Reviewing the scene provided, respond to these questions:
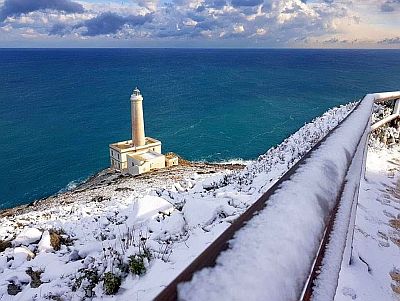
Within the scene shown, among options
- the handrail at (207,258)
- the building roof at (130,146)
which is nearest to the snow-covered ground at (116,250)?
the handrail at (207,258)

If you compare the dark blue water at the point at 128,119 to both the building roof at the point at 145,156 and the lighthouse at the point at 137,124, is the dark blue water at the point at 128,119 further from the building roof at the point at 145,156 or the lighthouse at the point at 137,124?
the building roof at the point at 145,156

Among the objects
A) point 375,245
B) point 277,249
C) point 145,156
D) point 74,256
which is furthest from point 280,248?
point 145,156

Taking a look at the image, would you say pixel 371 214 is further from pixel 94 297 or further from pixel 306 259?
pixel 306 259

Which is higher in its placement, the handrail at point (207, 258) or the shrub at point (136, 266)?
the handrail at point (207, 258)

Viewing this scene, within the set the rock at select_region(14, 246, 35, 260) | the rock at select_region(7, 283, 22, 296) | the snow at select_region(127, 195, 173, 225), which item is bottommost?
the rock at select_region(14, 246, 35, 260)

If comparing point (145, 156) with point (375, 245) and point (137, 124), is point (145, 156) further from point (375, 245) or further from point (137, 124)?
point (375, 245)

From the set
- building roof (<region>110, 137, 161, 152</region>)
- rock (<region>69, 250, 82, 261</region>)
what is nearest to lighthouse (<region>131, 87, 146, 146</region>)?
building roof (<region>110, 137, 161, 152</region>)

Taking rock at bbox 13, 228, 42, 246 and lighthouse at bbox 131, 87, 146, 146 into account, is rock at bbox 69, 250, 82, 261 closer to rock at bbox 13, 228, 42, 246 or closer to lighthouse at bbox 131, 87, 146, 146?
rock at bbox 13, 228, 42, 246
